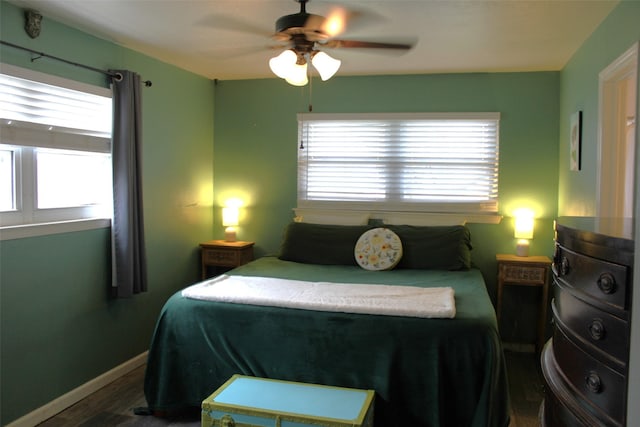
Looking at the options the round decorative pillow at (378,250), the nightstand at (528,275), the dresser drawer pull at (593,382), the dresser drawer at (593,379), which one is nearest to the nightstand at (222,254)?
the round decorative pillow at (378,250)

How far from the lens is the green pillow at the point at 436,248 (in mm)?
3818

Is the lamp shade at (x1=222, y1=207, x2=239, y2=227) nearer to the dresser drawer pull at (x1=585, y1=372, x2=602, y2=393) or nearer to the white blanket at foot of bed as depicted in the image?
the white blanket at foot of bed

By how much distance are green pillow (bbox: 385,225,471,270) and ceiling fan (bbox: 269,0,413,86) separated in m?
1.63

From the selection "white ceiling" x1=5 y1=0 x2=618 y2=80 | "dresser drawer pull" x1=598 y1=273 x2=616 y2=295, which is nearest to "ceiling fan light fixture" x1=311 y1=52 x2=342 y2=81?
"white ceiling" x1=5 y1=0 x2=618 y2=80

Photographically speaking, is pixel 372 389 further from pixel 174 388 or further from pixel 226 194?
pixel 226 194

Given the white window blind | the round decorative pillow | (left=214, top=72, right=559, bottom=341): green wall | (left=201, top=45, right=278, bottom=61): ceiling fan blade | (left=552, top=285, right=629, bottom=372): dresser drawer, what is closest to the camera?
(left=552, top=285, right=629, bottom=372): dresser drawer

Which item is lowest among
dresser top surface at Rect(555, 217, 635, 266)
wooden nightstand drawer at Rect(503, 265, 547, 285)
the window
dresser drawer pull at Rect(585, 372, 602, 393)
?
wooden nightstand drawer at Rect(503, 265, 547, 285)

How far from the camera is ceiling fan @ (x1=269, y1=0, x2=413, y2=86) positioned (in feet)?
8.02

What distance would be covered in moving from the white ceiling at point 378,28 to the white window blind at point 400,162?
0.53 metres

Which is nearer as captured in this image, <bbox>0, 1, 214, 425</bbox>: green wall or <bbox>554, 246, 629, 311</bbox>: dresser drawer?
<bbox>554, 246, 629, 311</bbox>: dresser drawer

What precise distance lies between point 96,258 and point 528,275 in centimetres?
310

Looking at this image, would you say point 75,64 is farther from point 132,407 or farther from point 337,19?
point 132,407

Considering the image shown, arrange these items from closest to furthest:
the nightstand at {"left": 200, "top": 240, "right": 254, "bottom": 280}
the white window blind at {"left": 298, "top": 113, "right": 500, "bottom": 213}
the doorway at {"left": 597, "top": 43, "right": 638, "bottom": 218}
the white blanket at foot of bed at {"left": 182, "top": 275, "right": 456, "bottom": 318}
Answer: the white blanket at foot of bed at {"left": 182, "top": 275, "right": 456, "bottom": 318}
the doorway at {"left": 597, "top": 43, "right": 638, "bottom": 218}
the white window blind at {"left": 298, "top": 113, "right": 500, "bottom": 213}
the nightstand at {"left": 200, "top": 240, "right": 254, "bottom": 280}

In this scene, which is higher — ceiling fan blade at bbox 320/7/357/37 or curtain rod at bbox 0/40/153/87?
ceiling fan blade at bbox 320/7/357/37
